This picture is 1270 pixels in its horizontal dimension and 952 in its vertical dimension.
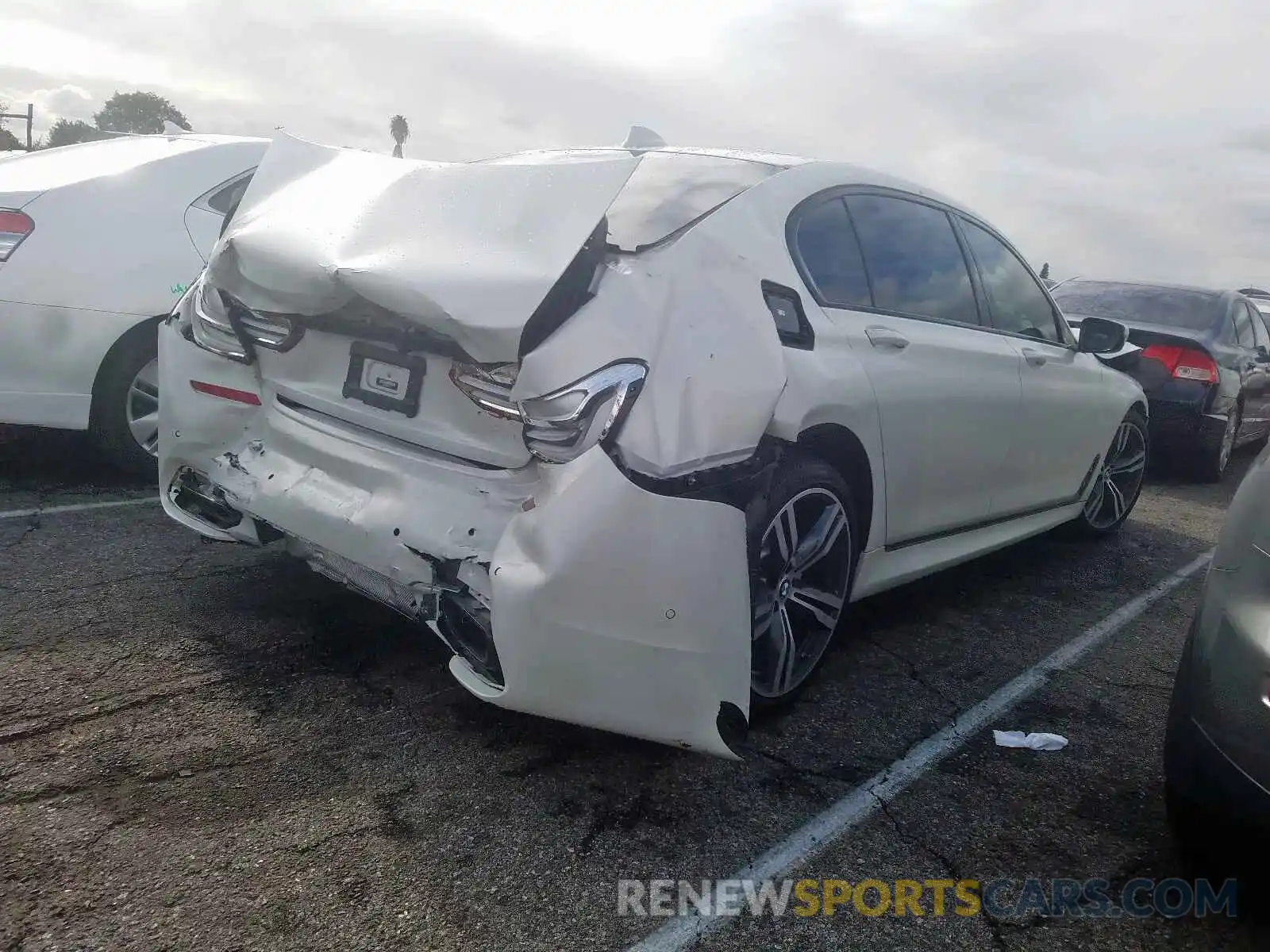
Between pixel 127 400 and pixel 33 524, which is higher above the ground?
pixel 127 400

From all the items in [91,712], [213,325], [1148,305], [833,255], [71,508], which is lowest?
[71,508]

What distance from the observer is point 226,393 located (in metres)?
2.92

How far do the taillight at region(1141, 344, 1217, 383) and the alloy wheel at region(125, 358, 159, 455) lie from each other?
21.1ft

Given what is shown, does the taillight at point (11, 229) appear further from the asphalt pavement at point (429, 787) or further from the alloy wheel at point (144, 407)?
the asphalt pavement at point (429, 787)

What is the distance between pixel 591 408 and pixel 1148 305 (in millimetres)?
7046

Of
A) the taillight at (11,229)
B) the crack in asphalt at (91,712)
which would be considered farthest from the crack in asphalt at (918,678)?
the taillight at (11,229)

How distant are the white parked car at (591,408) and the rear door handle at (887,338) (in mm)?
12

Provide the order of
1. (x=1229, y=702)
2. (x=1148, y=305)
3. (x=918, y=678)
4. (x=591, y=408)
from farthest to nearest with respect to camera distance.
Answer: (x=1148, y=305)
(x=918, y=678)
(x=591, y=408)
(x=1229, y=702)

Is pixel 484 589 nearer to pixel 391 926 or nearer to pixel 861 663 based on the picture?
pixel 391 926

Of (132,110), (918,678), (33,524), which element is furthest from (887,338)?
(132,110)

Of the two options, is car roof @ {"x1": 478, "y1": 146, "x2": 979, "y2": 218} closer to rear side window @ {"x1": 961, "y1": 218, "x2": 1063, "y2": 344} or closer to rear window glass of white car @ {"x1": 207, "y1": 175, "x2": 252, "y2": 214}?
rear side window @ {"x1": 961, "y1": 218, "x2": 1063, "y2": 344}

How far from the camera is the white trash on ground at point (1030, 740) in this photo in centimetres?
300

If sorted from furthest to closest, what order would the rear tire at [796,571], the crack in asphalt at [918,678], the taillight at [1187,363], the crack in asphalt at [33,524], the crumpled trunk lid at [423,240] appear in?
the taillight at [1187,363] → the crack in asphalt at [33,524] → the crack in asphalt at [918,678] → the rear tire at [796,571] → the crumpled trunk lid at [423,240]

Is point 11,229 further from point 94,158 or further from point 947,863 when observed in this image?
point 947,863
